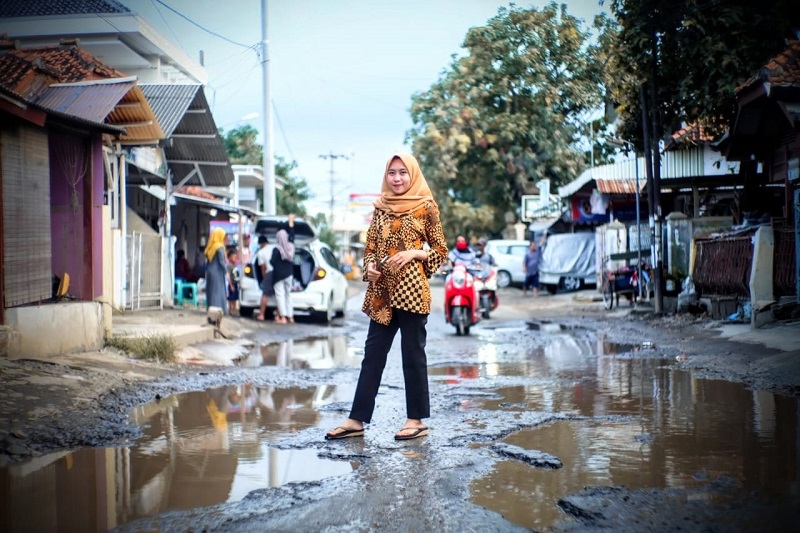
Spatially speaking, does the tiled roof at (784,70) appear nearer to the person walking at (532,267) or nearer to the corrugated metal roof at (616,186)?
the corrugated metal roof at (616,186)

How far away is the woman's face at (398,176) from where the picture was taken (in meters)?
5.70

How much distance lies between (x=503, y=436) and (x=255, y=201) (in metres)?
36.0

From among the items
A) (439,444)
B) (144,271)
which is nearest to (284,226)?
(144,271)

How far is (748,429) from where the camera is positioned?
5.36 m

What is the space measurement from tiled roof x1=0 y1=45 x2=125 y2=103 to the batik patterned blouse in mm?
4978

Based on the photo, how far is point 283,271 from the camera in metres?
16.7

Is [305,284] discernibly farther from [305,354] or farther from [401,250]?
[401,250]

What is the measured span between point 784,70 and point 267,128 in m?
16.2

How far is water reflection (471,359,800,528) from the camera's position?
407cm

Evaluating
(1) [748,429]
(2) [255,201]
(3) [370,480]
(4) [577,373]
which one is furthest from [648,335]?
(2) [255,201]

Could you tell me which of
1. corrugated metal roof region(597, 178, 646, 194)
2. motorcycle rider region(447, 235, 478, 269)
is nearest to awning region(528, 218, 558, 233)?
corrugated metal roof region(597, 178, 646, 194)

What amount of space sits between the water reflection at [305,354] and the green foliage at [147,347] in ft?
3.97

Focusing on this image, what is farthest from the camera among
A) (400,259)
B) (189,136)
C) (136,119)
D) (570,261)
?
(570,261)

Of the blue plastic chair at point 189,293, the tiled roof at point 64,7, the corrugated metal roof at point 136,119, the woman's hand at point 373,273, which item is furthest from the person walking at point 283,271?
the woman's hand at point 373,273
